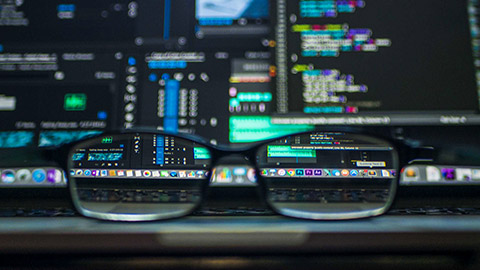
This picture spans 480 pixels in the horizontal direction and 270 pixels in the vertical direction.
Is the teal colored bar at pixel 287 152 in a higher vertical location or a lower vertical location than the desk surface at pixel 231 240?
higher

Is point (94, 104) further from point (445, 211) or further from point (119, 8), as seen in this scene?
point (445, 211)

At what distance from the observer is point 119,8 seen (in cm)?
47

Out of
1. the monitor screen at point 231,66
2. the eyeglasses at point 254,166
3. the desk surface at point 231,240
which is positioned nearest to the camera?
the desk surface at point 231,240

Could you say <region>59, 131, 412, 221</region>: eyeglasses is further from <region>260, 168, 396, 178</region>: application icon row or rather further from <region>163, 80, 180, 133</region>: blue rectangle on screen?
<region>163, 80, 180, 133</region>: blue rectangle on screen

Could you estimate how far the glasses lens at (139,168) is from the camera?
313 millimetres

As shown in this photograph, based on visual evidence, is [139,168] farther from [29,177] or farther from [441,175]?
[441,175]

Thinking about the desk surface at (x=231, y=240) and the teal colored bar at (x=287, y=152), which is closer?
the desk surface at (x=231, y=240)

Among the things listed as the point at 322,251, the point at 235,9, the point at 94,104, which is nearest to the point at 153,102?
the point at 94,104

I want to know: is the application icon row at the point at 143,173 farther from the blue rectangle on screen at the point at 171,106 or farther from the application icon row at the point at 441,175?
the application icon row at the point at 441,175

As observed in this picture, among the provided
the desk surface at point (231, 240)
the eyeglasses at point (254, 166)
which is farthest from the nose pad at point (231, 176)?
the desk surface at point (231, 240)

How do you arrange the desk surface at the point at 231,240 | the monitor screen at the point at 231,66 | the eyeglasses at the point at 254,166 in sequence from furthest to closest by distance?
the monitor screen at the point at 231,66, the eyeglasses at the point at 254,166, the desk surface at the point at 231,240

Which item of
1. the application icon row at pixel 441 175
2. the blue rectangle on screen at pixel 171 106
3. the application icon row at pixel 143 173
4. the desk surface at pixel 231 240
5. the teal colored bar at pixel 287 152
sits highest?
the blue rectangle on screen at pixel 171 106

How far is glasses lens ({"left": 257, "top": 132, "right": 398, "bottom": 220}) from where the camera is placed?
321 mm

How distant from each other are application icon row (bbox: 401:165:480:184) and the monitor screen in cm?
9
